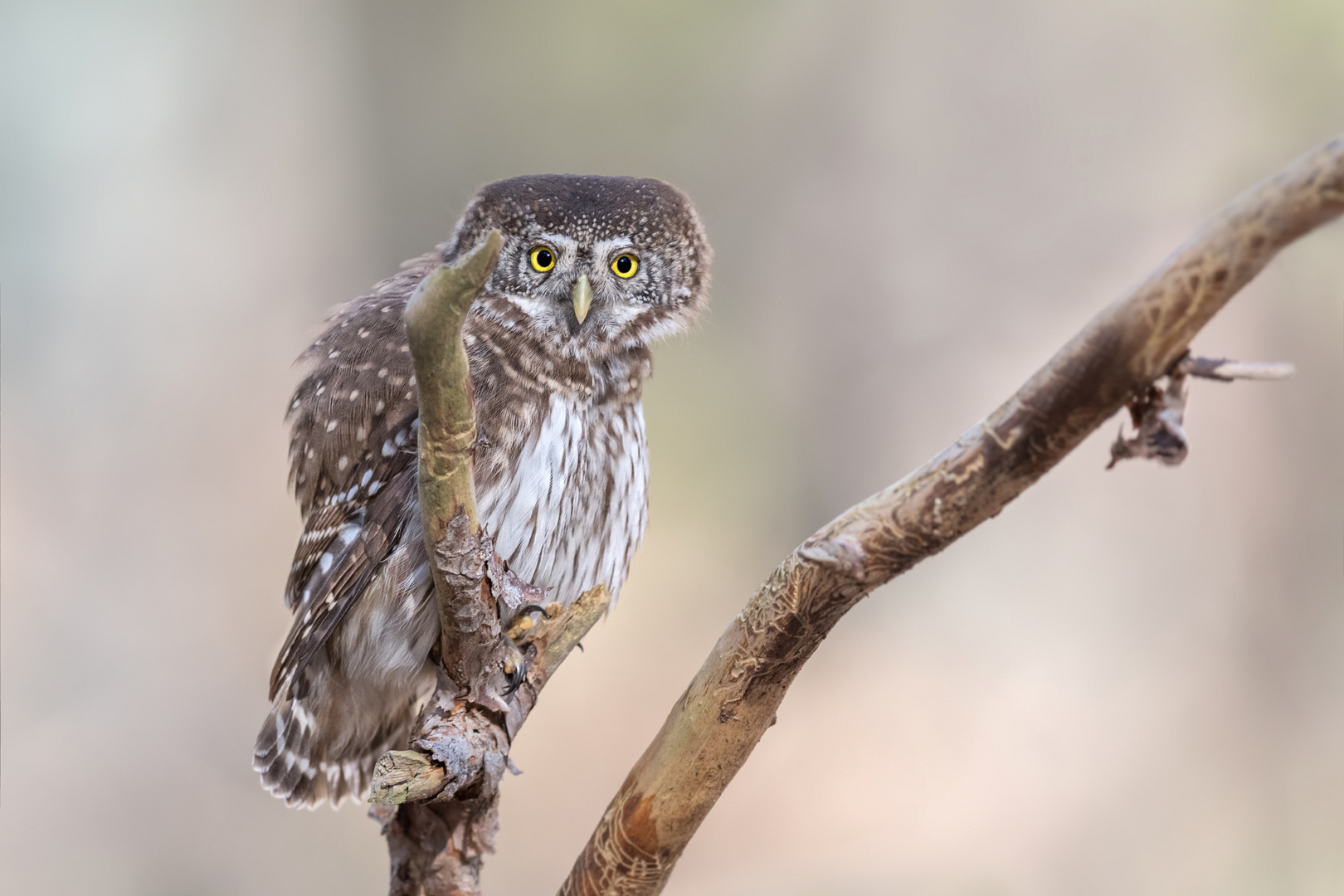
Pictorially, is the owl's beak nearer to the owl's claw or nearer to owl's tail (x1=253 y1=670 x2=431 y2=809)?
the owl's claw

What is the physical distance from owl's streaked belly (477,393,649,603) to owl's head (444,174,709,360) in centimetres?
16

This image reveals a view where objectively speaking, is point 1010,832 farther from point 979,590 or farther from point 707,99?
point 707,99

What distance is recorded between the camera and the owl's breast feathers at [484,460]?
197 cm

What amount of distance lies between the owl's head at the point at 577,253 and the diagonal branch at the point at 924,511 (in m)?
0.88

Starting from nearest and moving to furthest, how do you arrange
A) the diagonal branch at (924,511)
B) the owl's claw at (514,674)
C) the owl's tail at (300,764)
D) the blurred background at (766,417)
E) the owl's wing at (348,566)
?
1. the diagonal branch at (924,511)
2. the owl's claw at (514,674)
3. the owl's wing at (348,566)
4. the owl's tail at (300,764)
5. the blurred background at (766,417)

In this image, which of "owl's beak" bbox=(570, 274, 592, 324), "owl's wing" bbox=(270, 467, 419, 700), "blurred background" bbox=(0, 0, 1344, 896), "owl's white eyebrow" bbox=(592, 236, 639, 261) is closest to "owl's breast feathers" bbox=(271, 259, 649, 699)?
"owl's wing" bbox=(270, 467, 419, 700)

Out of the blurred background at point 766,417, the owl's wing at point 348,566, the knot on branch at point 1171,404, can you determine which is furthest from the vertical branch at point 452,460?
the blurred background at point 766,417

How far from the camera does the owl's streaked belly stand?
201 centimetres

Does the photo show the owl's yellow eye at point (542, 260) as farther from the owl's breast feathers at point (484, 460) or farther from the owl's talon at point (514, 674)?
the owl's talon at point (514, 674)

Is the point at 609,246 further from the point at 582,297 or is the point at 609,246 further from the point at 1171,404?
the point at 1171,404

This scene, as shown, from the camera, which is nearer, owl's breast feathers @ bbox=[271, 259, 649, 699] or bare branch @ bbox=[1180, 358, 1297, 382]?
bare branch @ bbox=[1180, 358, 1297, 382]

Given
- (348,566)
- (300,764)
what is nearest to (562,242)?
(348,566)

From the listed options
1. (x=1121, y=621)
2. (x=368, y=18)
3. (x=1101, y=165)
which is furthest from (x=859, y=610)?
(x=368, y=18)

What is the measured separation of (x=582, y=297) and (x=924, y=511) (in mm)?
1049
